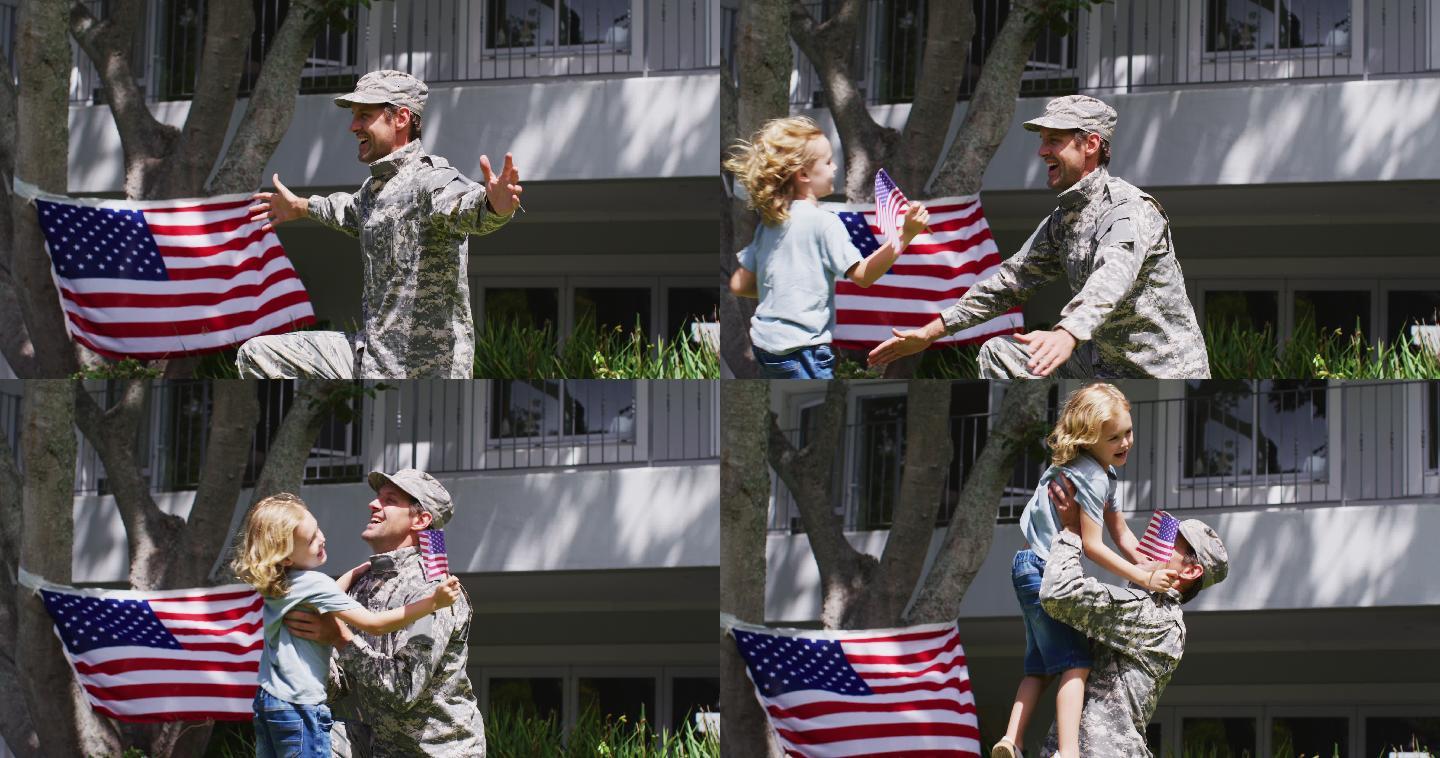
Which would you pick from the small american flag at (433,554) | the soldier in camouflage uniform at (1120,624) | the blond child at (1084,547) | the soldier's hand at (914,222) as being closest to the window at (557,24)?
the soldier's hand at (914,222)

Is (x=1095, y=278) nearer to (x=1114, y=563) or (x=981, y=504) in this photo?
(x=1114, y=563)

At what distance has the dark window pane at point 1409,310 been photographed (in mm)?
10023

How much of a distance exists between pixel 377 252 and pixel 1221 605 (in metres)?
4.06

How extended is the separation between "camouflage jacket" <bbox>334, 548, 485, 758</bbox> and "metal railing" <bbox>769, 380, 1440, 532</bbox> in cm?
181

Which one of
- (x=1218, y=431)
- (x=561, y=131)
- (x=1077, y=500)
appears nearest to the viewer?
(x=1077, y=500)

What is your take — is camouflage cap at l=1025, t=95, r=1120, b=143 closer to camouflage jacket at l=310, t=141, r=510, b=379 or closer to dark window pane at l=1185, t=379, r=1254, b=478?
dark window pane at l=1185, t=379, r=1254, b=478

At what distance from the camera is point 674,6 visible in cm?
998

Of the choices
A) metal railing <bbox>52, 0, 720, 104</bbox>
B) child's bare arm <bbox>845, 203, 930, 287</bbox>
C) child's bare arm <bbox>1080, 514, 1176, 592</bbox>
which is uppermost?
metal railing <bbox>52, 0, 720, 104</bbox>

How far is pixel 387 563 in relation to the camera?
336 inches

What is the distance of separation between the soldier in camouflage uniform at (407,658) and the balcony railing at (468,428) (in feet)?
3.06

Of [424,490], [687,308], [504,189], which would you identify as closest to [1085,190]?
[504,189]

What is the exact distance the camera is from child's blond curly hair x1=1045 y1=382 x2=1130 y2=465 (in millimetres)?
8031

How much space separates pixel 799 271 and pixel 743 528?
1568 millimetres

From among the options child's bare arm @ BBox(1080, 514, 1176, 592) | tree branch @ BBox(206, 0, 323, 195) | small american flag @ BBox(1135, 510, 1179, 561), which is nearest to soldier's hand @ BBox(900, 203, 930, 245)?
child's bare arm @ BBox(1080, 514, 1176, 592)
